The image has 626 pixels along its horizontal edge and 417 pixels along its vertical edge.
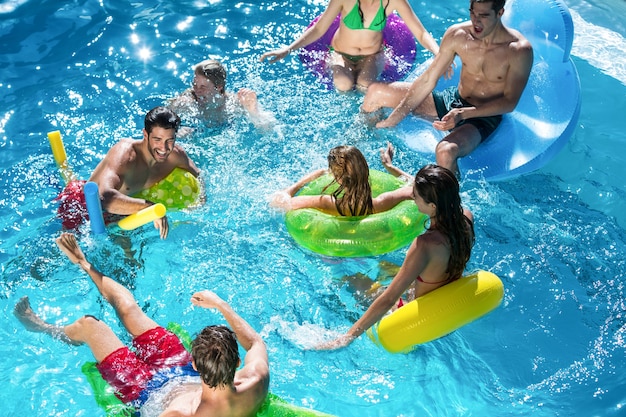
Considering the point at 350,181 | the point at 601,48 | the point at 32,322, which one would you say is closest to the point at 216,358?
the point at 350,181

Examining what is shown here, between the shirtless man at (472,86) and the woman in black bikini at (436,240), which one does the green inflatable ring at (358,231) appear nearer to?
the woman in black bikini at (436,240)

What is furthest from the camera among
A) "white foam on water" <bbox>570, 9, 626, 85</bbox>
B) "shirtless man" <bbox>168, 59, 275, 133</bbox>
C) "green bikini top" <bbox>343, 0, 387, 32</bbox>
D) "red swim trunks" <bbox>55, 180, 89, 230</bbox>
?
"white foam on water" <bbox>570, 9, 626, 85</bbox>

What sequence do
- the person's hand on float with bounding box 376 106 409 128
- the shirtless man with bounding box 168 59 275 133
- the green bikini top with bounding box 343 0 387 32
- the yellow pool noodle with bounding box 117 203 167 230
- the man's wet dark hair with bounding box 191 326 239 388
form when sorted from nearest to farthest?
the man's wet dark hair with bounding box 191 326 239 388 → the yellow pool noodle with bounding box 117 203 167 230 → the person's hand on float with bounding box 376 106 409 128 → the shirtless man with bounding box 168 59 275 133 → the green bikini top with bounding box 343 0 387 32

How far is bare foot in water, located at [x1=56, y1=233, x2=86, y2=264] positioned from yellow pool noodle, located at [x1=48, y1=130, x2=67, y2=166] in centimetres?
91

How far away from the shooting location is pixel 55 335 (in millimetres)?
4414

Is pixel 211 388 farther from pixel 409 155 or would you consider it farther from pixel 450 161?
pixel 409 155

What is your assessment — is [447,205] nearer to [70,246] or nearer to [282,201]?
[282,201]

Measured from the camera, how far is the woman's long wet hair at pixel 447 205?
3.86 metres

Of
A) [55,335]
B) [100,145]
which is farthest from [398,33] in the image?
[55,335]

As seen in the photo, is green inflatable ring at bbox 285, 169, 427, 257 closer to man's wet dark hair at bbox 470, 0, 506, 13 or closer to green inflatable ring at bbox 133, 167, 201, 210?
green inflatable ring at bbox 133, 167, 201, 210

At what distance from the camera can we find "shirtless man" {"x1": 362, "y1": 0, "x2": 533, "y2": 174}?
17.8ft

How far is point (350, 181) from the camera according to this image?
4562mm

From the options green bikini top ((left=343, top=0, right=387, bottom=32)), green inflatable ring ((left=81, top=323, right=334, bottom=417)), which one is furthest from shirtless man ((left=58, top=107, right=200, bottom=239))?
green bikini top ((left=343, top=0, right=387, bottom=32))

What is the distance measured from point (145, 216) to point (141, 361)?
2.93ft
